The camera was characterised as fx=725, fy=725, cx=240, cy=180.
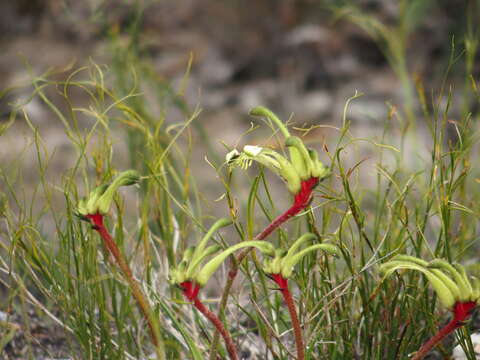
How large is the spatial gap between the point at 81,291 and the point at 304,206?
11.6 inches

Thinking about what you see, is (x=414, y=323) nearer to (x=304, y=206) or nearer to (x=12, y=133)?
(x=304, y=206)

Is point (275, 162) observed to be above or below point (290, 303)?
above

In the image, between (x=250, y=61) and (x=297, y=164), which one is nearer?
(x=297, y=164)

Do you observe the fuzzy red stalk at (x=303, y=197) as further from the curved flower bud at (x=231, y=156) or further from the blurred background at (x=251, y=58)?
the blurred background at (x=251, y=58)

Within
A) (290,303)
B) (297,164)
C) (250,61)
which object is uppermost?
(250,61)

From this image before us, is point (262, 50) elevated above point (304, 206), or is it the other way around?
point (262, 50)

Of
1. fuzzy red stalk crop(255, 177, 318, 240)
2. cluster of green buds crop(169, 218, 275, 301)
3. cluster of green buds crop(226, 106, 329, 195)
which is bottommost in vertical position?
cluster of green buds crop(169, 218, 275, 301)

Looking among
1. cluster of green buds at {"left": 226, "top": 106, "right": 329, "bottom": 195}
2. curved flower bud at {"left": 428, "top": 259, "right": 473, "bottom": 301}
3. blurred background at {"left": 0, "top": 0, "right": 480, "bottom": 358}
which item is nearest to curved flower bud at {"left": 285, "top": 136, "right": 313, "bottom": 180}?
cluster of green buds at {"left": 226, "top": 106, "right": 329, "bottom": 195}

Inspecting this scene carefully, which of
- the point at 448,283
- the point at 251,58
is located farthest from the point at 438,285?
the point at 251,58

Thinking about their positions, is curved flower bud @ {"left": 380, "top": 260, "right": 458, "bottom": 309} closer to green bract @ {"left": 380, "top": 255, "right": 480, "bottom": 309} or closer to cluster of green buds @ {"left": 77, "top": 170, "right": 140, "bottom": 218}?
green bract @ {"left": 380, "top": 255, "right": 480, "bottom": 309}

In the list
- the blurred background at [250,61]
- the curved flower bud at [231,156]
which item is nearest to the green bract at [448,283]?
the curved flower bud at [231,156]

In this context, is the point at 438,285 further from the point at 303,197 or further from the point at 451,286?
the point at 303,197

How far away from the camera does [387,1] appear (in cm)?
269

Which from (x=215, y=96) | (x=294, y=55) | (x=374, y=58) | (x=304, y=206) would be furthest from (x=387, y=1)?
(x=304, y=206)
